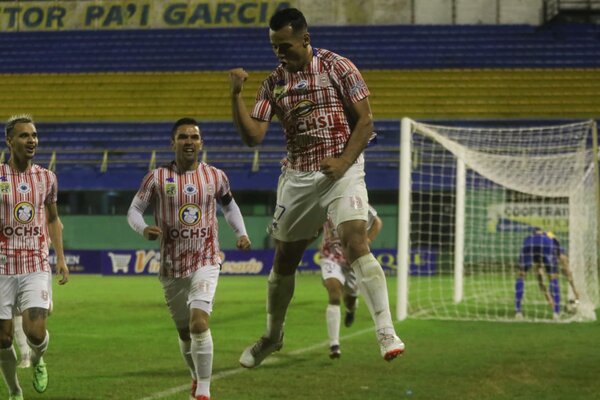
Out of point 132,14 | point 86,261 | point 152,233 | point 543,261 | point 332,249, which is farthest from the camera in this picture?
point 132,14

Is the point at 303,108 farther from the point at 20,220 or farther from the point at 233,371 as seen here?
the point at 233,371

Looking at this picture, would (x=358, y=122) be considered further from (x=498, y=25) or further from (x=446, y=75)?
(x=498, y=25)

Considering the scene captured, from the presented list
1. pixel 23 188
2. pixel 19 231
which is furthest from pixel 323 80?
pixel 19 231

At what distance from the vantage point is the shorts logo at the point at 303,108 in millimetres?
6676

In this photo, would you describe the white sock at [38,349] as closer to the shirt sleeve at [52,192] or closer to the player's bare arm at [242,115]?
the shirt sleeve at [52,192]

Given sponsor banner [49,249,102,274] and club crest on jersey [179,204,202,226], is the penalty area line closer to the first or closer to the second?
club crest on jersey [179,204,202,226]

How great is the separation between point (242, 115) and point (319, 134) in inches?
19.8

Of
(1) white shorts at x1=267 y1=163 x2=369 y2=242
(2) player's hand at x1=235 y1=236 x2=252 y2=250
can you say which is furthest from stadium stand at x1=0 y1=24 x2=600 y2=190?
(1) white shorts at x1=267 y1=163 x2=369 y2=242

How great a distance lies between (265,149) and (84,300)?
1262cm

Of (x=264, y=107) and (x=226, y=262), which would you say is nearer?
(x=264, y=107)

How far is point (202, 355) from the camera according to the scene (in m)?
8.27

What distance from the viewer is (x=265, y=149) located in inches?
1320

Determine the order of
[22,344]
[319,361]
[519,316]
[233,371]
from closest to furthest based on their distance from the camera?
[233,371] < [22,344] < [319,361] < [519,316]

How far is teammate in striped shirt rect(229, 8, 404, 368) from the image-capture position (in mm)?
6578
